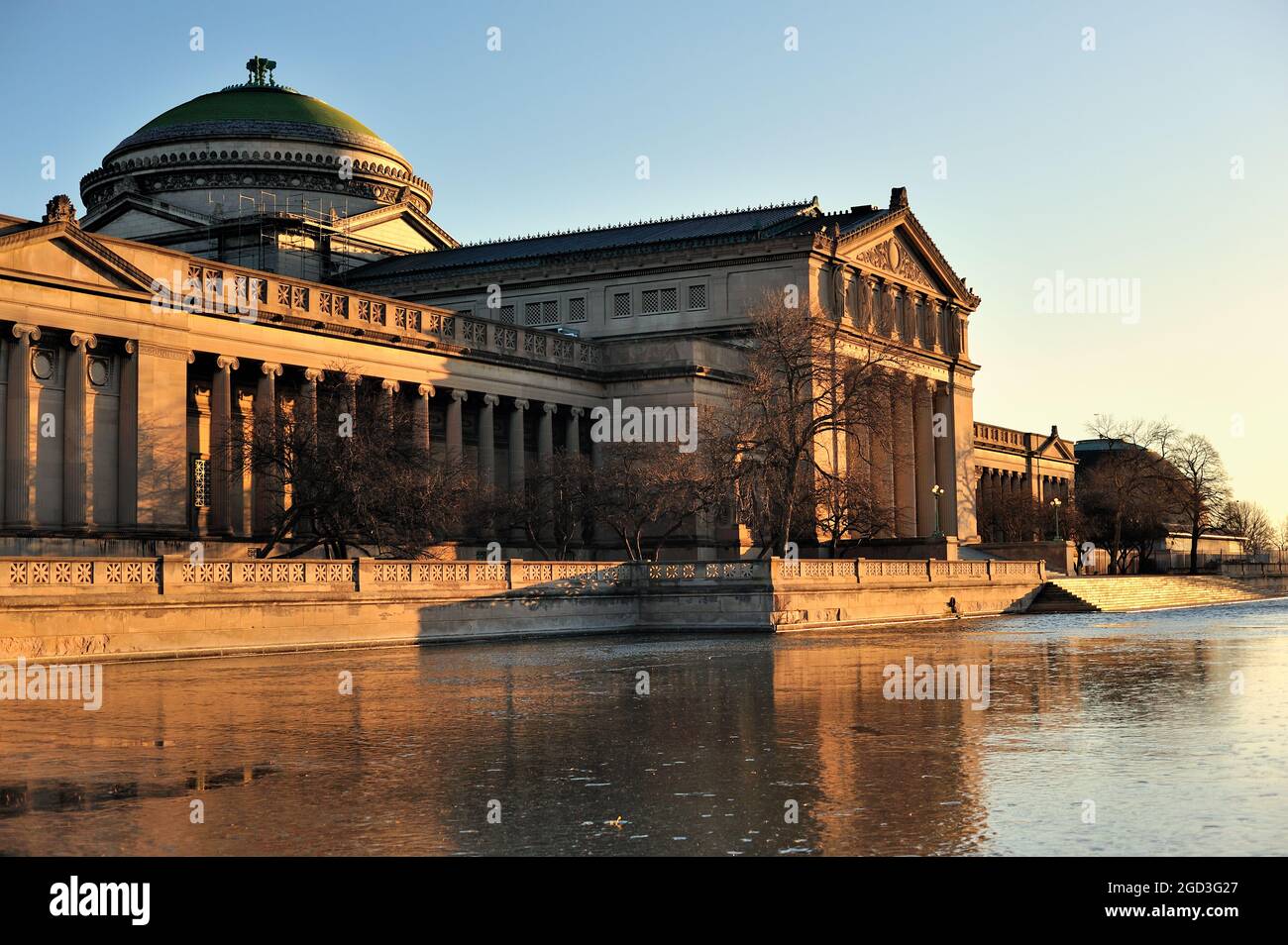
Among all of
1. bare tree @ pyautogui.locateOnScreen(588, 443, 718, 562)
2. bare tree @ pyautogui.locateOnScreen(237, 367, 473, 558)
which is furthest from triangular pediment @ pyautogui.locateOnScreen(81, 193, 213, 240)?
bare tree @ pyautogui.locateOnScreen(237, 367, 473, 558)

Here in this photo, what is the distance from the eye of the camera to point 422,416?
7444 centimetres

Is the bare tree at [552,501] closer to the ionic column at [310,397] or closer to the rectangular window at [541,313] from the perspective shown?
the ionic column at [310,397]

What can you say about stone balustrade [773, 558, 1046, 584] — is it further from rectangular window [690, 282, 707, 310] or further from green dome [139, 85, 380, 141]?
green dome [139, 85, 380, 141]

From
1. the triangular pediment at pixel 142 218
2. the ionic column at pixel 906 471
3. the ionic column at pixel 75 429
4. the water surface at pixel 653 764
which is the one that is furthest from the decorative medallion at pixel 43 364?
the ionic column at pixel 906 471

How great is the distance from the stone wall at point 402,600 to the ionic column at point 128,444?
15902mm

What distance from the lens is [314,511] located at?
5734cm

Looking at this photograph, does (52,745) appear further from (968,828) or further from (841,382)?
(841,382)

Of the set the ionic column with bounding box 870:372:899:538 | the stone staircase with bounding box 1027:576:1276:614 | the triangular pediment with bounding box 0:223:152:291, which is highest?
the triangular pediment with bounding box 0:223:152:291

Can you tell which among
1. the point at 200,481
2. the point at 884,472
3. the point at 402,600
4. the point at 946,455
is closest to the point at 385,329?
the point at 200,481

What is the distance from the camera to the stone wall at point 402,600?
39625mm

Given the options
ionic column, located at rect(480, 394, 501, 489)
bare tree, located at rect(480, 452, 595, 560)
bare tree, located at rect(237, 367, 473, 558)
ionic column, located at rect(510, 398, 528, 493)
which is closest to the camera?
bare tree, located at rect(237, 367, 473, 558)

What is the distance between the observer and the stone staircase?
7844cm

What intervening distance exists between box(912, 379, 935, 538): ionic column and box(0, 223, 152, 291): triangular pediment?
64.3 m

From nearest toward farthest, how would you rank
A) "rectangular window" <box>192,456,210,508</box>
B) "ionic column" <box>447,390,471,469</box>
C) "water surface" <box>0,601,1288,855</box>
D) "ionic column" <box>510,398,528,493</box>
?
"water surface" <box>0,601,1288,855</box>, "rectangular window" <box>192,456,210,508</box>, "ionic column" <box>447,390,471,469</box>, "ionic column" <box>510,398,528,493</box>
